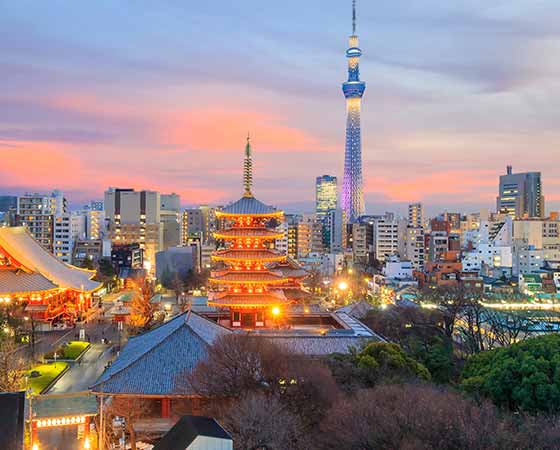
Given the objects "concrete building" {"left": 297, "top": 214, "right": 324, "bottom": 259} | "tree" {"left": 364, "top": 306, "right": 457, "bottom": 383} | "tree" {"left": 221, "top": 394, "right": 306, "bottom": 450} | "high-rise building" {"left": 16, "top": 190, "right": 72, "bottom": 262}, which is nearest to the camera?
"tree" {"left": 221, "top": 394, "right": 306, "bottom": 450}

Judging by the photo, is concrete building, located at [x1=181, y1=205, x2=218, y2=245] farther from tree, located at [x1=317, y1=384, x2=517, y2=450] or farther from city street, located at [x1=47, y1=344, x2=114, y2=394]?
tree, located at [x1=317, y1=384, x2=517, y2=450]

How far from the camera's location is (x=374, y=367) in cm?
1948

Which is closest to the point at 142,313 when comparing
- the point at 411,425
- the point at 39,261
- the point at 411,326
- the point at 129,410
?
the point at 39,261

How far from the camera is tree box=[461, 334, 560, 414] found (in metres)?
17.2

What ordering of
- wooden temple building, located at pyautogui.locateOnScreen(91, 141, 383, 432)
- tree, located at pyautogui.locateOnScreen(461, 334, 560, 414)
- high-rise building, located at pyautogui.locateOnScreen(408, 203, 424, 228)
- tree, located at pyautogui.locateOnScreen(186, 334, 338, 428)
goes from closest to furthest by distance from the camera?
tree, located at pyautogui.locateOnScreen(186, 334, 338, 428), tree, located at pyautogui.locateOnScreen(461, 334, 560, 414), wooden temple building, located at pyautogui.locateOnScreen(91, 141, 383, 432), high-rise building, located at pyautogui.locateOnScreen(408, 203, 424, 228)

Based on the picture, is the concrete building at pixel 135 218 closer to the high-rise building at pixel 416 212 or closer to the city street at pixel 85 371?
the city street at pixel 85 371

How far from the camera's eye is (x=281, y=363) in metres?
16.8

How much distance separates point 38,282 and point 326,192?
152462 mm

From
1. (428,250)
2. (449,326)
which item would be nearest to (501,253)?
(428,250)

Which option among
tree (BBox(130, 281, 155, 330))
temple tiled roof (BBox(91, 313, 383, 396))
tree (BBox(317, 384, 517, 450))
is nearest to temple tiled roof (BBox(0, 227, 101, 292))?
tree (BBox(130, 281, 155, 330))

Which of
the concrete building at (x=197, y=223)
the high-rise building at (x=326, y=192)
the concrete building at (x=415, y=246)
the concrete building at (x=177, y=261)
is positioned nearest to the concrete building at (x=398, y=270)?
the concrete building at (x=415, y=246)

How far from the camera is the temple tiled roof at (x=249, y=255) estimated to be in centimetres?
3222

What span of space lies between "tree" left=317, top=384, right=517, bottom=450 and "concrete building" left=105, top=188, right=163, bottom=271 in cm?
7589

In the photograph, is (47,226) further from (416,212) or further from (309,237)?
(416,212)
